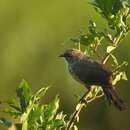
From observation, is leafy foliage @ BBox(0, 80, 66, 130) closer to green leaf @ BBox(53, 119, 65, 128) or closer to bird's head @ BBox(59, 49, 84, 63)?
green leaf @ BBox(53, 119, 65, 128)

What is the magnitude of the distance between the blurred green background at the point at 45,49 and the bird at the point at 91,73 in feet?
24.2

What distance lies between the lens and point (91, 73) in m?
4.36

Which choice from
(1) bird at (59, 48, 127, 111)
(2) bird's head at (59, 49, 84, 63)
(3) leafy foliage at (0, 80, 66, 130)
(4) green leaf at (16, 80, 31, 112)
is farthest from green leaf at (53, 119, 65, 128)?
(2) bird's head at (59, 49, 84, 63)

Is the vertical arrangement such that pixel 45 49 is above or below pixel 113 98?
below

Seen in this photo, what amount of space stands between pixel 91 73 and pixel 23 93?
4.87ft

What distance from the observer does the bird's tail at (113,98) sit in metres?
3.41

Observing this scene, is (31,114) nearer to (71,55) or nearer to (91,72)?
(91,72)

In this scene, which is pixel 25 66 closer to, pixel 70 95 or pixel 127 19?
pixel 70 95

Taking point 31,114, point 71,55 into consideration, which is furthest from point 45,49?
point 31,114

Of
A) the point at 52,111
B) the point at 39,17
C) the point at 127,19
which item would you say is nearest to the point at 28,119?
the point at 52,111

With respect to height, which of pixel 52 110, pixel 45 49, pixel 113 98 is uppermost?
pixel 52 110

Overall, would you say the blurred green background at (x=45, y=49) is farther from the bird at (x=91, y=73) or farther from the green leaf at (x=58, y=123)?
the green leaf at (x=58, y=123)

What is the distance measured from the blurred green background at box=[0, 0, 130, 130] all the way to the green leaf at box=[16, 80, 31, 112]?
9276mm

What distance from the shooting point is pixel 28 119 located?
279 centimetres
